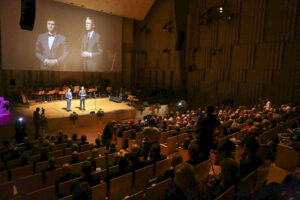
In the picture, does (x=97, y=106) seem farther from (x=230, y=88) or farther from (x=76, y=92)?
(x=230, y=88)

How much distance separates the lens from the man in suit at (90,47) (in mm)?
15461

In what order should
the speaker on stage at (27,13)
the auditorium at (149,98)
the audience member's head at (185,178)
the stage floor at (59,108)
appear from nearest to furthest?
the audience member's head at (185,178) < the auditorium at (149,98) < the speaker on stage at (27,13) < the stage floor at (59,108)

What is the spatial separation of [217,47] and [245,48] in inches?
75.7

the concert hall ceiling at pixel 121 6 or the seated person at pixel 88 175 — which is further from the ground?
the concert hall ceiling at pixel 121 6

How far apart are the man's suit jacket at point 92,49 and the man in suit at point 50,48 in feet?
4.79

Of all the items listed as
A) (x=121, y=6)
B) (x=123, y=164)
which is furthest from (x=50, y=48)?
(x=123, y=164)

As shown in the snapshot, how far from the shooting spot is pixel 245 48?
12422 millimetres

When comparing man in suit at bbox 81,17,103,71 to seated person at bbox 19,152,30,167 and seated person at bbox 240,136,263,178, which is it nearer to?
seated person at bbox 19,152,30,167

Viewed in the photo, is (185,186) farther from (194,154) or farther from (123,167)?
(123,167)

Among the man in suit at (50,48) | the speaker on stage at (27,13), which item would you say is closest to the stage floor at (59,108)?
the man in suit at (50,48)

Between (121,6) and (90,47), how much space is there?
3.63 m

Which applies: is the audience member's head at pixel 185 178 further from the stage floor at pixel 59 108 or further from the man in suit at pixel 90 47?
the man in suit at pixel 90 47

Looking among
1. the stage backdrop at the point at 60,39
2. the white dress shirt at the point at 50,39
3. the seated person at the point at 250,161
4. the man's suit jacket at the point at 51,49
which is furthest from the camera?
the white dress shirt at the point at 50,39

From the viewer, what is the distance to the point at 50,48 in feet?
45.8
